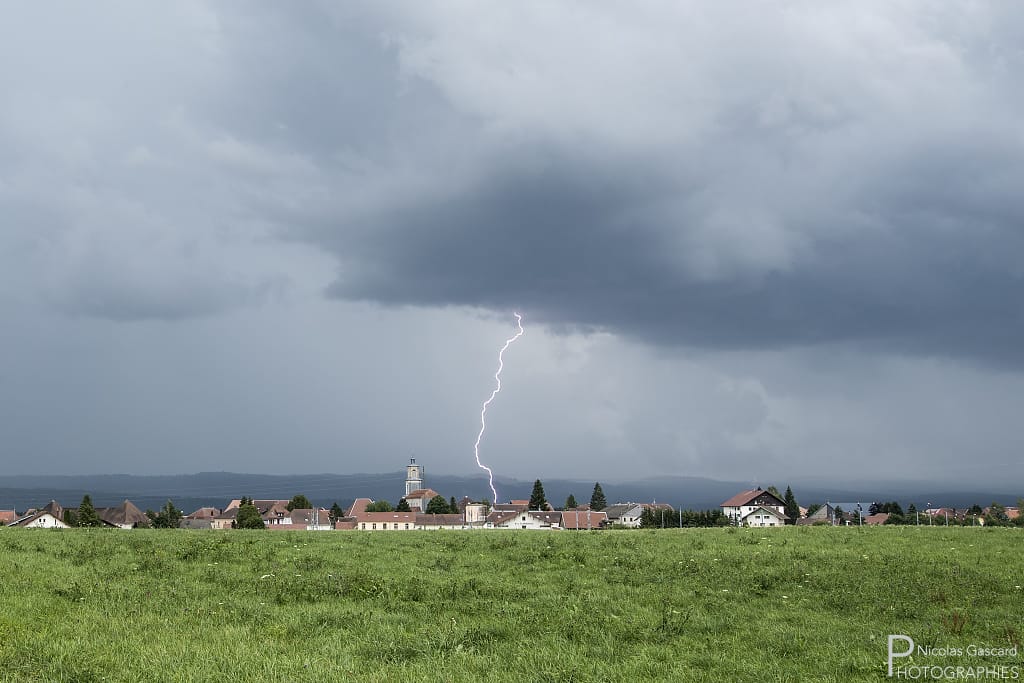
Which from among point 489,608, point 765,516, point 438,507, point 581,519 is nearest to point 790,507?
point 765,516

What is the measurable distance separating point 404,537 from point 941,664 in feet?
67.8

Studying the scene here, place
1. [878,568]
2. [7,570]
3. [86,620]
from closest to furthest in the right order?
[86,620] < [7,570] < [878,568]

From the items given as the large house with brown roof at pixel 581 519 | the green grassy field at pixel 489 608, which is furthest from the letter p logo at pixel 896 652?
the large house with brown roof at pixel 581 519

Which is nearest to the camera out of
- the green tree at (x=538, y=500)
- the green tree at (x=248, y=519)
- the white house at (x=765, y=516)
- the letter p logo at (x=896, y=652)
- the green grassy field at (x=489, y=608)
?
the green grassy field at (x=489, y=608)

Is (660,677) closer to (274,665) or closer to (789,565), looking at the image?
(274,665)

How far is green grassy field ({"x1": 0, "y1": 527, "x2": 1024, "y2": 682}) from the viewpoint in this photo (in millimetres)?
12484

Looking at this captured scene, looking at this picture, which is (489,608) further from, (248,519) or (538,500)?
(538,500)

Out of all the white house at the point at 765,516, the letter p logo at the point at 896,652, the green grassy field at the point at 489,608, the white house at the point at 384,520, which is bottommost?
the white house at the point at 384,520

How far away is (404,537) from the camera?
29.7 metres

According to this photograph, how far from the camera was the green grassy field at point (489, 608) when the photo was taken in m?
12.5

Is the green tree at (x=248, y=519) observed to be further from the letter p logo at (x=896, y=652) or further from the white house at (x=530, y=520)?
the letter p logo at (x=896, y=652)

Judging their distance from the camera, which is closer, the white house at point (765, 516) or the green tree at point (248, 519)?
the green tree at point (248, 519)

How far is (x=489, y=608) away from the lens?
16.9 meters

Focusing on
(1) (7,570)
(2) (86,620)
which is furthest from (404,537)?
(2) (86,620)
